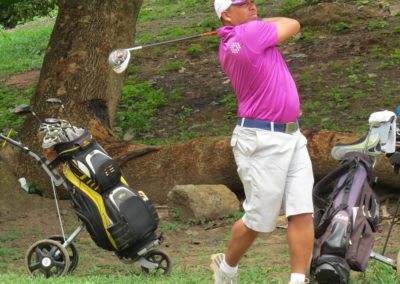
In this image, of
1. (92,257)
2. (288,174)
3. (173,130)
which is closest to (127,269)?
(92,257)

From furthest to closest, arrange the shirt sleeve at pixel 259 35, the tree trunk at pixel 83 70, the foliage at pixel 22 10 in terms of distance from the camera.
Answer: the foliage at pixel 22 10, the tree trunk at pixel 83 70, the shirt sleeve at pixel 259 35

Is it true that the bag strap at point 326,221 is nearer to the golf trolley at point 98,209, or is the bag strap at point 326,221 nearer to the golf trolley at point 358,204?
the golf trolley at point 358,204

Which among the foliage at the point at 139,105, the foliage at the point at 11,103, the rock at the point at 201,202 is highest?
the rock at the point at 201,202

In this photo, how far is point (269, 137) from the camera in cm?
456

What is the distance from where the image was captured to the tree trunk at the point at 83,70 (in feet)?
28.6

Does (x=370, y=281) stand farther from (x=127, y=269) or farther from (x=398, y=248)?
(x=127, y=269)

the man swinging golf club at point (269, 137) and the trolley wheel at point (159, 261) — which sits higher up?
A: the man swinging golf club at point (269, 137)

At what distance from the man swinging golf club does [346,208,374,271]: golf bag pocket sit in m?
0.28

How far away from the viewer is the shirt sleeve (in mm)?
4551

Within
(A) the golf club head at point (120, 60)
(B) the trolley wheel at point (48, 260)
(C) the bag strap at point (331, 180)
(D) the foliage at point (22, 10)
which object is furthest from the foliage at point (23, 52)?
(C) the bag strap at point (331, 180)

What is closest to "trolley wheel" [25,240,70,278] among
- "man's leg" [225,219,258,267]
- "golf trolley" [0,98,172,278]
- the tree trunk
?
"golf trolley" [0,98,172,278]

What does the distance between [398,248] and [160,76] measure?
25.0 ft

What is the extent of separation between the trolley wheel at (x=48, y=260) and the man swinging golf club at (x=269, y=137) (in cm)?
187

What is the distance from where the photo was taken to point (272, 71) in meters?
4.61
